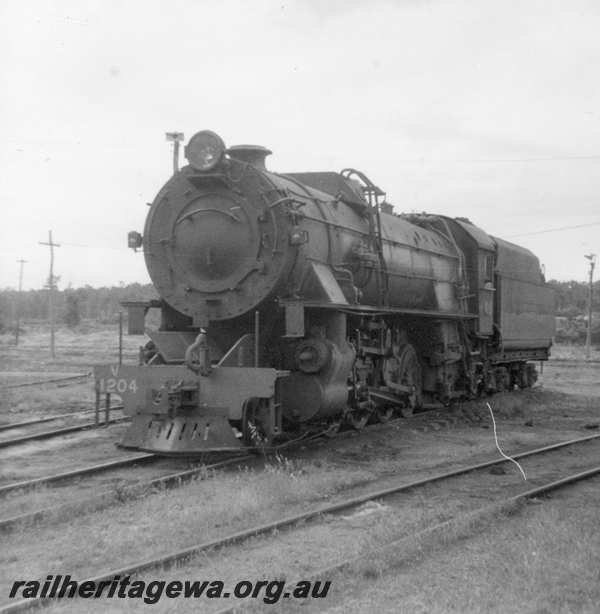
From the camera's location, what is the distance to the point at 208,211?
32.7 feet

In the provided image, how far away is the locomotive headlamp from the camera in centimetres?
969

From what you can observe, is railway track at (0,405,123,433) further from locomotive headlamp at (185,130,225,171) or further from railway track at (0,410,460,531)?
locomotive headlamp at (185,130,225,171)

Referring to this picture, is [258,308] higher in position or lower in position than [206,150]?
lower

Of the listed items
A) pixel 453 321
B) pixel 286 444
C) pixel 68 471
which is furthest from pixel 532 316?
pixel 68 471

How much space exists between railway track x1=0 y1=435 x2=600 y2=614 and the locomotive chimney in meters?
4.37

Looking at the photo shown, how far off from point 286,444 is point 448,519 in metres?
3.85

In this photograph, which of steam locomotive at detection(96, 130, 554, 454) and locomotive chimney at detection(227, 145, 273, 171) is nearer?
steam locomotive at detection(96, 130, 554, 454)

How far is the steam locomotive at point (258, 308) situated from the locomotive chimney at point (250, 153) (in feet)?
0.07

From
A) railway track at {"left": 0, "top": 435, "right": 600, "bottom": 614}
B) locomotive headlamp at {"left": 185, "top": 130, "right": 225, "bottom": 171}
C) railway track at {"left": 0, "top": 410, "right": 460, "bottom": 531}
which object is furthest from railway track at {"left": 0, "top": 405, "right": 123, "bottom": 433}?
railway track at {"left": 0, "top": 435, "right": 600, "bottom": 614}

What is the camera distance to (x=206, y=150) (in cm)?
975

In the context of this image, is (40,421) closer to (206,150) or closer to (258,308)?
(258,308)

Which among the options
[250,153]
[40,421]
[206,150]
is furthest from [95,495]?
[40,421]

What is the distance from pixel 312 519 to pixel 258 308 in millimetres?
3530

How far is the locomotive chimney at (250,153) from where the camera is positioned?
10125mm
